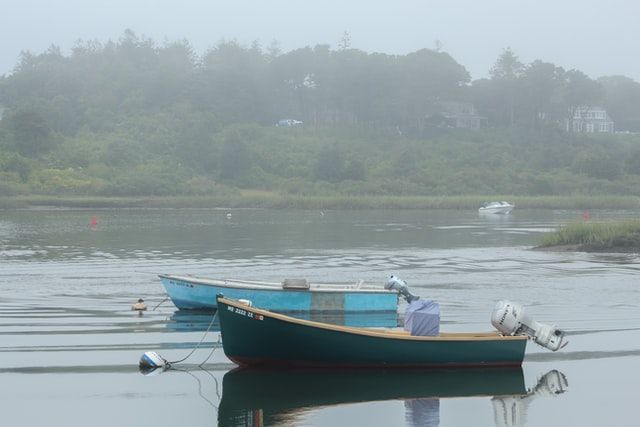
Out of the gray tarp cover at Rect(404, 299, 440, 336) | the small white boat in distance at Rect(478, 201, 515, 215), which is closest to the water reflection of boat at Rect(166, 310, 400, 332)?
the gray tarp cover at Rect(404, 299, 440, 336)

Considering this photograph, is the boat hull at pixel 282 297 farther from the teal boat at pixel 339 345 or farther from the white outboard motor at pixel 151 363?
the teal boat at pixel 339 345

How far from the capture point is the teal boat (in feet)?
72.2

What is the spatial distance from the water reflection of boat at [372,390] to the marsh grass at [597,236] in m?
29.0

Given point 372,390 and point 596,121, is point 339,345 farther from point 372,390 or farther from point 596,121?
point 596,121

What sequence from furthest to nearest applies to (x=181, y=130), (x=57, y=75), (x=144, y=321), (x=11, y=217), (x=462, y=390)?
(x=57, y=75), (x=181, y=130), (x=11, y=217), (x=144, y=321), (x=462, y=390)

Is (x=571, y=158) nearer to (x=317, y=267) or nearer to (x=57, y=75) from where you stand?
(x=57, y=75)

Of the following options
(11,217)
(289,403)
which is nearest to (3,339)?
A: (289,403)

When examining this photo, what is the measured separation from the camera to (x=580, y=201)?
105 metres

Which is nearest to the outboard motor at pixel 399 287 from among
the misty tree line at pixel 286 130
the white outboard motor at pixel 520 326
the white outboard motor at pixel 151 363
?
the white outboard motor at pixel 520 326

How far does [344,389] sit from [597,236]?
109ft

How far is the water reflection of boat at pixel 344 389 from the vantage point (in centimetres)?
2011

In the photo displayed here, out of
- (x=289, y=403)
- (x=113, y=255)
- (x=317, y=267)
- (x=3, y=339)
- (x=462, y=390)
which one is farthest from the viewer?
(x=113, y=255)

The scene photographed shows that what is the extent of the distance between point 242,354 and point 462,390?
4.79 meters

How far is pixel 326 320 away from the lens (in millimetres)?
29234
